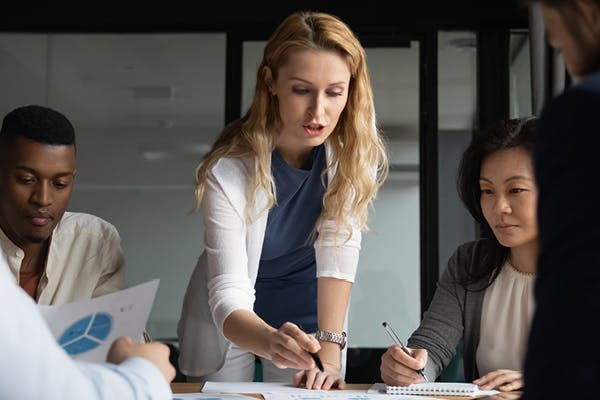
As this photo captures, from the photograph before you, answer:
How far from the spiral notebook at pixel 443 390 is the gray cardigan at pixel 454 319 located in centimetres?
27

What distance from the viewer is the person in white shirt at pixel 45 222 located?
6.48 ft

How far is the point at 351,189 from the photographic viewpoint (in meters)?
2.01

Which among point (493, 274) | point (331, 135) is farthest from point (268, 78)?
point (493, 274)

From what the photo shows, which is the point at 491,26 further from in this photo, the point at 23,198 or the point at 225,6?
the point at 23,198

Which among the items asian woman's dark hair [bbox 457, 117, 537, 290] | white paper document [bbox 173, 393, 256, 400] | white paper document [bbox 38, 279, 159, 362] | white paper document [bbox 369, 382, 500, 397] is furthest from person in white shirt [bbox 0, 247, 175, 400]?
asian woman's dark hair [bbox 457, 117, 537, 290]

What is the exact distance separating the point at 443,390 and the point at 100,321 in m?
0.76

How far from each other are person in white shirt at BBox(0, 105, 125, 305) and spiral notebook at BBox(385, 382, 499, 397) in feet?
2.63

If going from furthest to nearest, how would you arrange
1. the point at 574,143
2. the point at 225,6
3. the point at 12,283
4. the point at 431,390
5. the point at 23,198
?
the point at 225,6 → the point at 23,198 → the point at 431,390 → the point at 12,283 → the point at 574,143

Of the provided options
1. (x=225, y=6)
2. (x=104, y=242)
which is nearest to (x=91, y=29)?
(x=225, y=6)

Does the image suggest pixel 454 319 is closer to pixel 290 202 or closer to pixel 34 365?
pixel 290 202

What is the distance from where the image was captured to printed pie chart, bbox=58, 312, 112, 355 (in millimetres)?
1208

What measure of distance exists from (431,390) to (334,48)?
0.83 m

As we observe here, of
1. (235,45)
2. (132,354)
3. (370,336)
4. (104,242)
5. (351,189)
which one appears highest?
(235,45)

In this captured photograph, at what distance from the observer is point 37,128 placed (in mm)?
2000
